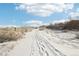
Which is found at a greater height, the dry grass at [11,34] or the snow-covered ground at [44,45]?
the dry grass at [11,34]

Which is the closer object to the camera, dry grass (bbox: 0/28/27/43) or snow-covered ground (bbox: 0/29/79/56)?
snow-covered ground (bbox: 0/29/79/56)

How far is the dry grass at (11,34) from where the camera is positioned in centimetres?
266

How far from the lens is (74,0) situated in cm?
257

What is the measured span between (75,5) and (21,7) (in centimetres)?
71

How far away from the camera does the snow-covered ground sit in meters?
2.54

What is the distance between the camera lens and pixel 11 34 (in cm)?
270

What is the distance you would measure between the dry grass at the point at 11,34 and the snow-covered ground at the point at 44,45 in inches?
2.4

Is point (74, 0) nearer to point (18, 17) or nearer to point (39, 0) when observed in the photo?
point (39, 0)

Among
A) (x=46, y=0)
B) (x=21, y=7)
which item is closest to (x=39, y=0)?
(x=46, y=0)

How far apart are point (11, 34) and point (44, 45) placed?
1.56 ft

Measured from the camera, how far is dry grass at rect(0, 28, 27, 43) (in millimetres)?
2662

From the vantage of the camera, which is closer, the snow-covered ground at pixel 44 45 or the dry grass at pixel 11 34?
the snow-covered ground at pixel 44 45

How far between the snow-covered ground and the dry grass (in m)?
0.06

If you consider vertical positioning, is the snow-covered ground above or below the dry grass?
below
